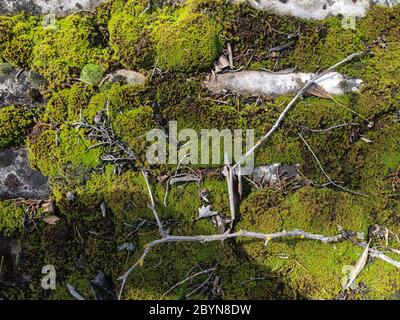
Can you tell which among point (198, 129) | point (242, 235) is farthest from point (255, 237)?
point (198, 129)

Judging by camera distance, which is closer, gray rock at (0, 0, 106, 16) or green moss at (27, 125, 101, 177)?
green moss at (27, 125, 101, 177)

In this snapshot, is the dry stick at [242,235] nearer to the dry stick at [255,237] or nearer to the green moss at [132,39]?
the dry stick at [255,237]

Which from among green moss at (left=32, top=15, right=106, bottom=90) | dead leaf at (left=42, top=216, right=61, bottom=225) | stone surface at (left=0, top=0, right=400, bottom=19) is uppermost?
stone surface at (left=0, top=0, right=400, bottom=19)

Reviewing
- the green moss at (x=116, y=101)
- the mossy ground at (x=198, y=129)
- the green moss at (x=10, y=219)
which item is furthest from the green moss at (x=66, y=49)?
the green moss at (x=10, y=219)

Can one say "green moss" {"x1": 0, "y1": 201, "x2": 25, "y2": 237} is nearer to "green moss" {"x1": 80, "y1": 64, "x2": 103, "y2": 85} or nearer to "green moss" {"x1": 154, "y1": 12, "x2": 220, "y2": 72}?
"green moss" {"x1": 80, "y1": 64, "x2": 103, "y2": 85}

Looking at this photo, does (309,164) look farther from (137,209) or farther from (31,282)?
(31,282)

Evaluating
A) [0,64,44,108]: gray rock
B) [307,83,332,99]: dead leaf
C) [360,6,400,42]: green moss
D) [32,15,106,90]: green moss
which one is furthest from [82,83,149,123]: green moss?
[360,6,400,42]: green moss
